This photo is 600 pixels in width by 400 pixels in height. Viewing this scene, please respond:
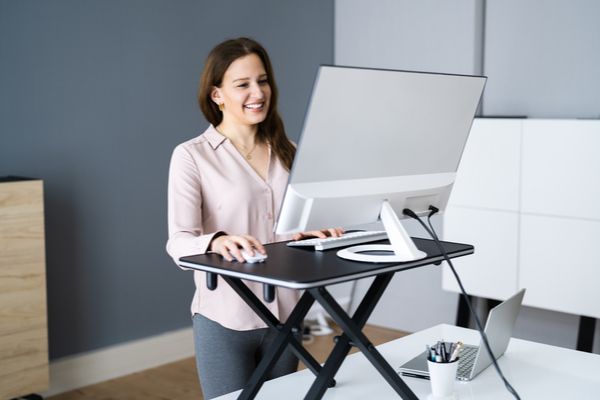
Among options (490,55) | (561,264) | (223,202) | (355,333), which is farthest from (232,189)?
(490,55)

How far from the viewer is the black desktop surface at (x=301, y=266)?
5.06 ft

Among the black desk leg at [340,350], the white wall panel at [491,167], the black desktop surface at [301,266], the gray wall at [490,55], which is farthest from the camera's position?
the gray wall at [490,55]

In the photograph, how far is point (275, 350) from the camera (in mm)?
1756

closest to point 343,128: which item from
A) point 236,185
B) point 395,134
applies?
point 395,134

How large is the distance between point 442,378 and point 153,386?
105 inches

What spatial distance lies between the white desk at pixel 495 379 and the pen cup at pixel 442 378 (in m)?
0.04

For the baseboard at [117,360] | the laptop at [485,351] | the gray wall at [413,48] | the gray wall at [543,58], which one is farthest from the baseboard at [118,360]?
the laptop at [485,351]

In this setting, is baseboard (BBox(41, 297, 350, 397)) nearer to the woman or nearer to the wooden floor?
the wooden floor

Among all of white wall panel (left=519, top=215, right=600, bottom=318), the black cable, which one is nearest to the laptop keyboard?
the black cable

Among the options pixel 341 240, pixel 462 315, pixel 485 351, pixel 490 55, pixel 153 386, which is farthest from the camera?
pixel 490 55

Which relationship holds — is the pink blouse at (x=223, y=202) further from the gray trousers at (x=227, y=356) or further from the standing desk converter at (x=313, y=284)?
the standing desk converter at (x=313, y=284)

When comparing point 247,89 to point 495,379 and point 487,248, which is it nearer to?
point 495,379

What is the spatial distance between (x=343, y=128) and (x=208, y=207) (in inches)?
28.3

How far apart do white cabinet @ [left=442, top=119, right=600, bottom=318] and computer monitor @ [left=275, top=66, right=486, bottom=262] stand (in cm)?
213
